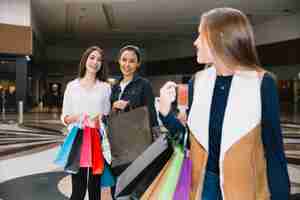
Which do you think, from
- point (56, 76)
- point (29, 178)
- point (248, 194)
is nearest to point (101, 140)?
point (248, 194)

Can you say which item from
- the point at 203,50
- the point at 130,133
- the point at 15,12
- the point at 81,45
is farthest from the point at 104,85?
the point at 81,45

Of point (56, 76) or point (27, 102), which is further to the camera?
point (56, 76)

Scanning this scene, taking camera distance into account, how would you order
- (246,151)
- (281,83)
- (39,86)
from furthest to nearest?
(39,86)
(281,83)
(246,151)

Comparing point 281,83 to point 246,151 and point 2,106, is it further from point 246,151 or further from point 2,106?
point 246,151

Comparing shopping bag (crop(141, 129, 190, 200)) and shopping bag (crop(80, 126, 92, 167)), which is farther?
shopping bag (crop(80, 126, 92, 167))

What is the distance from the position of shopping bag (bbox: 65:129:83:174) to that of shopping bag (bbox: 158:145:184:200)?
1273 mm

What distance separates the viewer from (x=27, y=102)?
15016 millimetres

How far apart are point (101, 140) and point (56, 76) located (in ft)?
87.6

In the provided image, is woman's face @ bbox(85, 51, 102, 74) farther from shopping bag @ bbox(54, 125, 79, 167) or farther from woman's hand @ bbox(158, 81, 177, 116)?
woman's hand @ bbox(158, 81, 177, 116)

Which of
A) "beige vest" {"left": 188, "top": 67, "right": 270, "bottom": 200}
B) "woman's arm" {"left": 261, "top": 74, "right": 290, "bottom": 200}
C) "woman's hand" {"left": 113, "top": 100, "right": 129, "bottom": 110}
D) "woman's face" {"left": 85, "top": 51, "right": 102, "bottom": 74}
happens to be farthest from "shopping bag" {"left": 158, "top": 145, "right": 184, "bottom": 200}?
"woman's face" {"left": 85, "top": 51, "right": 102, "bottom": 74}

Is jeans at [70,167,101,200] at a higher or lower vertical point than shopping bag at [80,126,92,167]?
lower

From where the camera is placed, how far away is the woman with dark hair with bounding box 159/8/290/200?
1052mm

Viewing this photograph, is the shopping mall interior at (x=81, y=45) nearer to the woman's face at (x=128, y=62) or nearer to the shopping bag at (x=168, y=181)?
the woman's face at (x=128, y=62)

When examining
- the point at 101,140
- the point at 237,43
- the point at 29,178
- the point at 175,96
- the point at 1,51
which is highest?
the point at 1,51
